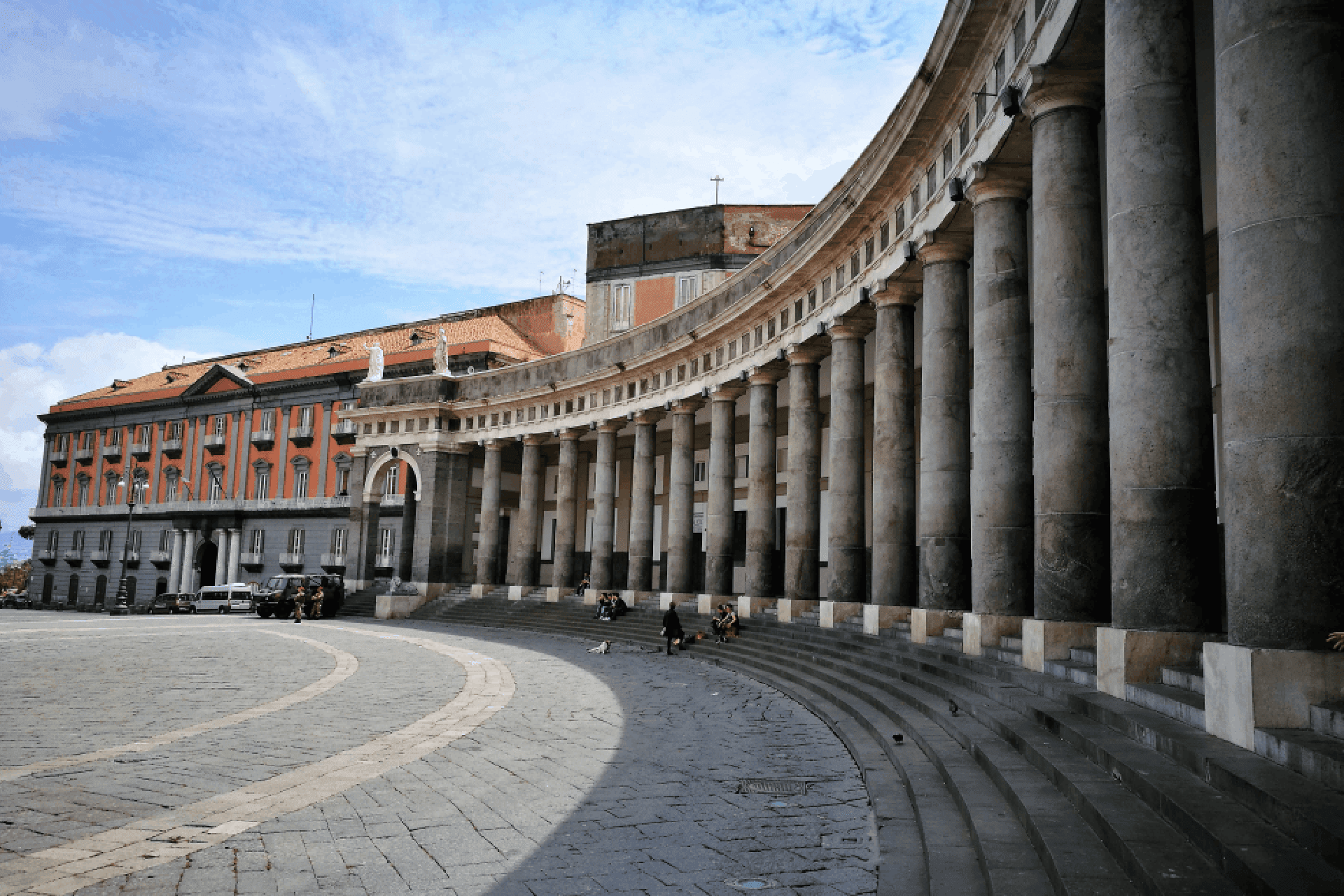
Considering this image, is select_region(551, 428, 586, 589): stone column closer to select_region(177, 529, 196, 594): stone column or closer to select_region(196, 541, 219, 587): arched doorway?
select_region(196, 541, 219, 587): arched doorway

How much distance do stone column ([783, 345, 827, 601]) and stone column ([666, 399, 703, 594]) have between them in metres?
5.97

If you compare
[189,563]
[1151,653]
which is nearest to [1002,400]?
[1151,653]

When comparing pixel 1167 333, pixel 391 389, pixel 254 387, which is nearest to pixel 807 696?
pixel 1167 333

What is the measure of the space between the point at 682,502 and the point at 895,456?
11088mm

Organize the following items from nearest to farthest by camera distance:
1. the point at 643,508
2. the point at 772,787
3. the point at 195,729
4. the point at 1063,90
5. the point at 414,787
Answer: the point at 414,787 → the point at 772,787 → the point at 1063,90 → the point at 195,729 → the point at 643,508

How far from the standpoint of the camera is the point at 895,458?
1571 cm

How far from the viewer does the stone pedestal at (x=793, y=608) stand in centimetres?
1948

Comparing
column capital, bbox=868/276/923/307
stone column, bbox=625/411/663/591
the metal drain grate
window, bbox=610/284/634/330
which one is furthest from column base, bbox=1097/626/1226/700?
window, bbox=610/284/634/330

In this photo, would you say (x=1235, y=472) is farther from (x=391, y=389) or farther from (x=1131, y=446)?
(x=391, y=389)

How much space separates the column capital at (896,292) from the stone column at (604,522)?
15.1m

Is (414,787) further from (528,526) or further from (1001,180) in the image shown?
(528,526)

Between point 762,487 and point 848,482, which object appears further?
point 762,487

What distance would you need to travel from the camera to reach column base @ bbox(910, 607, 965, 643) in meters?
13.0

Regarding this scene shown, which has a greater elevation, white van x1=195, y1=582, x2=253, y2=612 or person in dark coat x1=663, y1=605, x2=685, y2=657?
person in dark coat x1=663, y1=605, x2=685, y2=657
